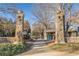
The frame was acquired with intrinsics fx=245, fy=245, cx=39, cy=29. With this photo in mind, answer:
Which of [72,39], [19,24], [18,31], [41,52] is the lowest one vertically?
[41,52]

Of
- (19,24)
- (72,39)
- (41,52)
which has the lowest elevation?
(41,52)

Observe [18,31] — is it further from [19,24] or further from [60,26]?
[60,26]

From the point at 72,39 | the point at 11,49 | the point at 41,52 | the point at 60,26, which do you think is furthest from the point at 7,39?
the point at 72,39

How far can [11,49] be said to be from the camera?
363 cm

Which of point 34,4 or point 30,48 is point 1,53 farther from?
point 34,4

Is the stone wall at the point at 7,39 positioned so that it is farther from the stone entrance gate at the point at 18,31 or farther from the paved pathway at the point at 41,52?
the paved pathway at the point at 41,52

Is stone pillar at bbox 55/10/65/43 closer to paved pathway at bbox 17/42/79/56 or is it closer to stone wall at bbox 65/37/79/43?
stone wall at bbox 65/37/79/43

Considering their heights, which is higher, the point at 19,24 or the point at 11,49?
the point at 19,24

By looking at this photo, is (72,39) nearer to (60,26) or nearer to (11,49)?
(60,26)

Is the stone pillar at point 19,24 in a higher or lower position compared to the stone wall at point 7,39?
higher

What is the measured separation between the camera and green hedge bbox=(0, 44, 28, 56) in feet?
11.8

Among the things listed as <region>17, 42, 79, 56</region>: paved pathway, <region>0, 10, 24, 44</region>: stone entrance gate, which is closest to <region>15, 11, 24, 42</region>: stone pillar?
<region>0, 10, 24, 44</region>: stone entrance gate

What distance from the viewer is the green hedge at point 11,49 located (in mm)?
3611

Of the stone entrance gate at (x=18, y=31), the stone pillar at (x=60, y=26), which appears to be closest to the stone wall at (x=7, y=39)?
the stone entrance gate at (x=18, y=31)
